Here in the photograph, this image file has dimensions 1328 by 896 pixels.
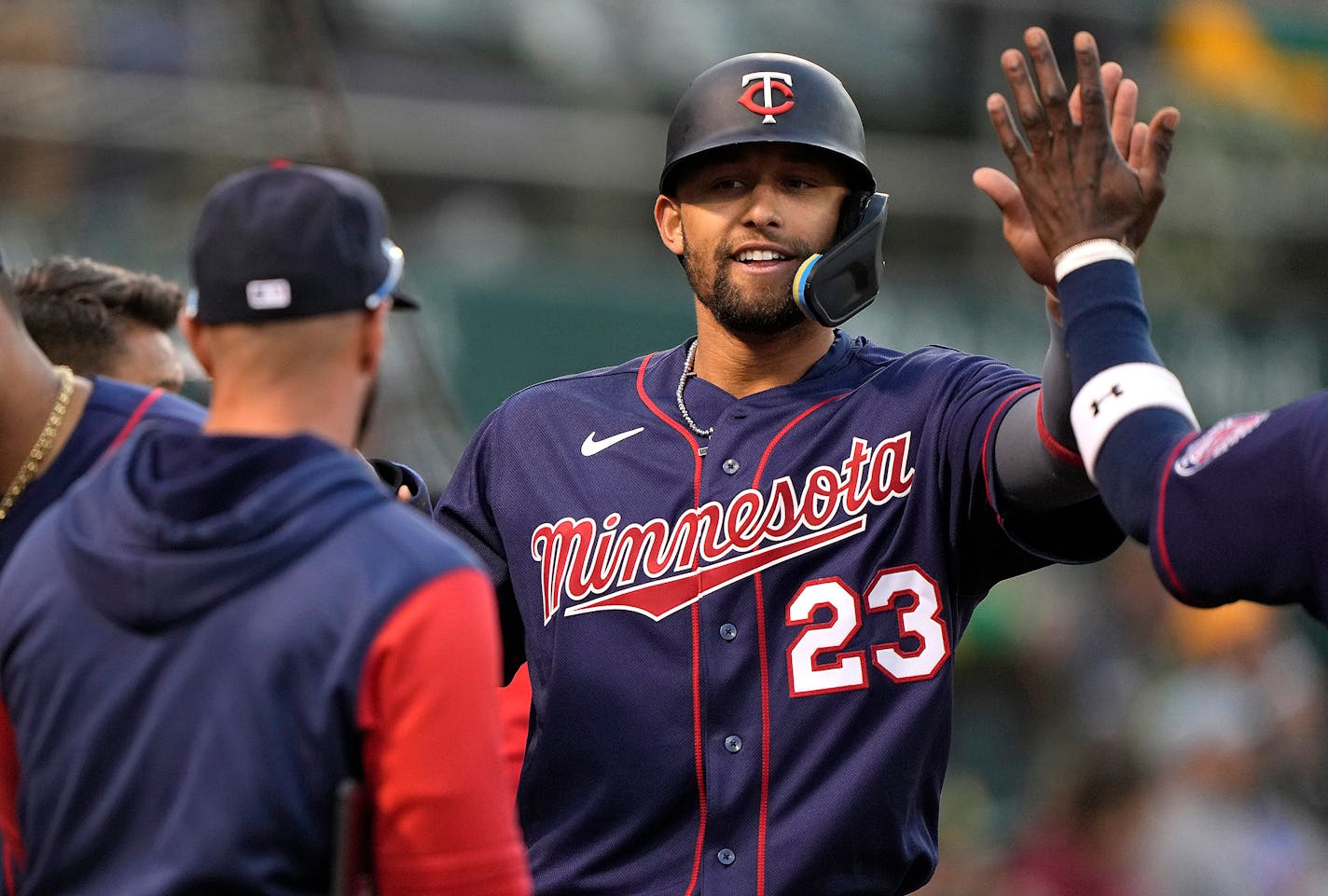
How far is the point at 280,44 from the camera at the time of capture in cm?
1073

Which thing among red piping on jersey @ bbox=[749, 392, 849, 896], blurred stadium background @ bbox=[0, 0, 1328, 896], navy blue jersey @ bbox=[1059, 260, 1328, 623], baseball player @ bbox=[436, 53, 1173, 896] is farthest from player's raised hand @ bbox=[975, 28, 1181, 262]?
blurred stadium background @ bbox=[0, 0, 1328, 896]

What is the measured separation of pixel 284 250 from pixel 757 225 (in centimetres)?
147

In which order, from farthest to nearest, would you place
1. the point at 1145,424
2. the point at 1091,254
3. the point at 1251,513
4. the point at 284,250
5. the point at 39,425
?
the point at 39,425 < the point at 1091,254 < the point at 1145,424 < the point at 1251,513 < the point at 284,250

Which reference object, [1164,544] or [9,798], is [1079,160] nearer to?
[1164,544]

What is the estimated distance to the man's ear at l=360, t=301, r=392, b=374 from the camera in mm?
2498

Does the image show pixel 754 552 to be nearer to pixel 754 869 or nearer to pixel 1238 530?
pixel 754 869

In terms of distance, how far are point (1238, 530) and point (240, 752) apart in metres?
1.41

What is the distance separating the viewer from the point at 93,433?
3.18 m

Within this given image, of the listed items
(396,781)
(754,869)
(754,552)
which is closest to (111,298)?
(754,552)

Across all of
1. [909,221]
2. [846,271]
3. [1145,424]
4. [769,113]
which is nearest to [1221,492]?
[1145,424]

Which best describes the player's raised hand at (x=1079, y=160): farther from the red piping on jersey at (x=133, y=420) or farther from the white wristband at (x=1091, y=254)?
the red piping on jersey at (x=133, y=420)

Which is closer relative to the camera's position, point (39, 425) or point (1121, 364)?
point (1121, 364)

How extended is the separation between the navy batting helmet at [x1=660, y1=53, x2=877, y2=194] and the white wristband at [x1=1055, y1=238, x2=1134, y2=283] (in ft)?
2.46

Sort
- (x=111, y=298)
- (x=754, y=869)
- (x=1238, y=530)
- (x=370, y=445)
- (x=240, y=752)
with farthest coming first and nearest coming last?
(x=370, y=445), (x=111, y=298), (x=754, y=869), (x=1238, y=530), (x=240, y=752)
